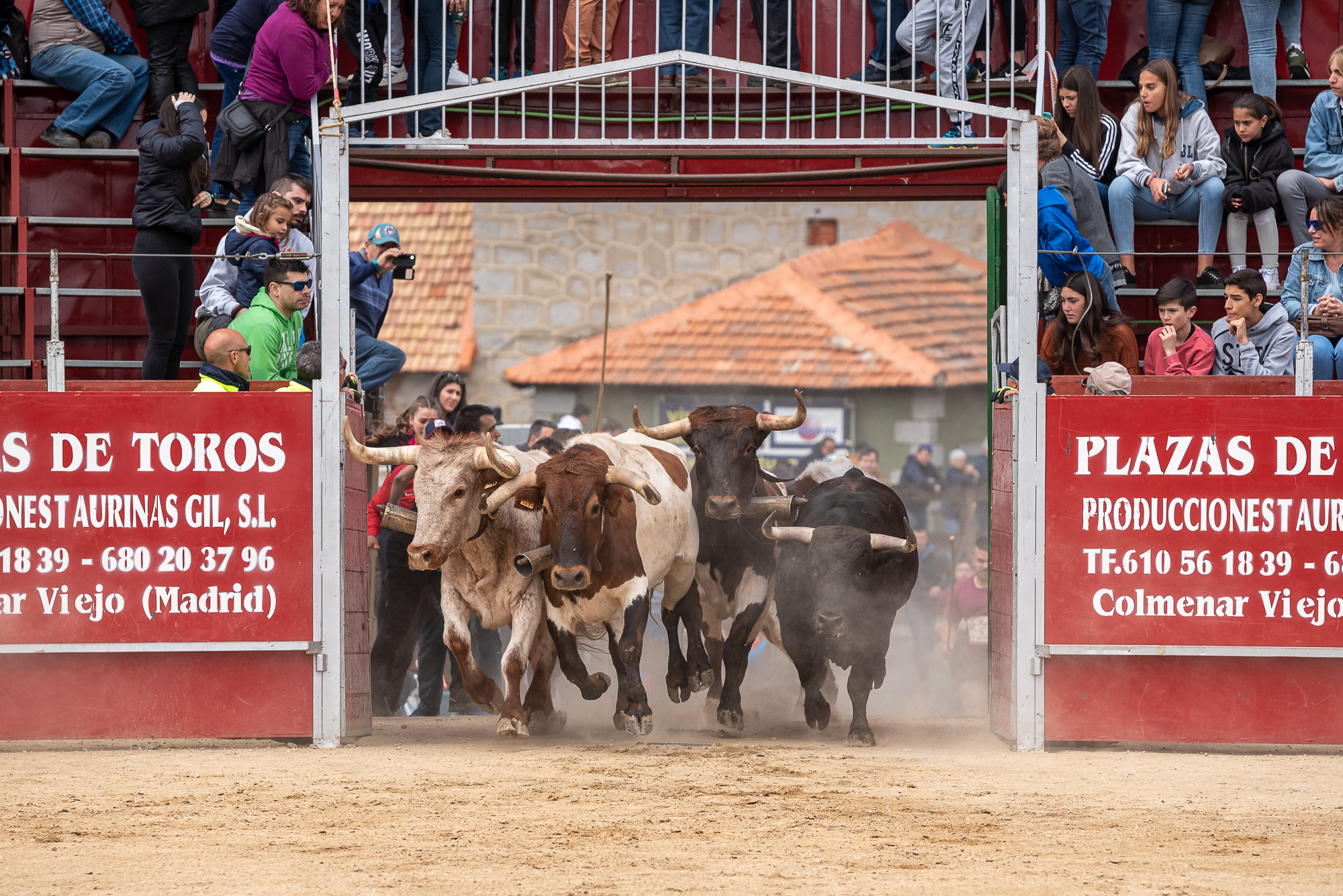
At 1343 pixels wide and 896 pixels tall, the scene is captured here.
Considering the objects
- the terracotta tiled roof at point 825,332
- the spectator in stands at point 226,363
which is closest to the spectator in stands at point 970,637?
the spectator in stands at point 226,363

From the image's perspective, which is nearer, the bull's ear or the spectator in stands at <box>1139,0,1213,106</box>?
the bull's ear

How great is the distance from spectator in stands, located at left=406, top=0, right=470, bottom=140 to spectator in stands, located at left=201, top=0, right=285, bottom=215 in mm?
1021

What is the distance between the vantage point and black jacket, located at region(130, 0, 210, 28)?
35.6ft

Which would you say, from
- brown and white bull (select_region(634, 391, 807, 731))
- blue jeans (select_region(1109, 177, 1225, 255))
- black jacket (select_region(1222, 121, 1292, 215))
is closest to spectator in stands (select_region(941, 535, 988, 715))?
brown and white bull (select_region(634, 391, 807, 731))

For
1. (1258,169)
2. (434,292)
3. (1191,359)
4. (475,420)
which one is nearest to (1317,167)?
(1258,169)

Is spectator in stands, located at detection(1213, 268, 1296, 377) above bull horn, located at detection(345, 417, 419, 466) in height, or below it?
above

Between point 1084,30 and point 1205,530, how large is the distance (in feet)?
17.3

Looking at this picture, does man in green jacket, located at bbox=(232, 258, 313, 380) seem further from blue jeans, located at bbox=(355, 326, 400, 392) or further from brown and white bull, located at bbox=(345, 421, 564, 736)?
blue jeans, located at bbox=(355, 326, 400, 392)

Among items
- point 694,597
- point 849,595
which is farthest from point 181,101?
point 849,595

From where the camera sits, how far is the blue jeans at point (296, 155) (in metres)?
10.2

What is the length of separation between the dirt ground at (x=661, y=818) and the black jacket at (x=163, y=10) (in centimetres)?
526

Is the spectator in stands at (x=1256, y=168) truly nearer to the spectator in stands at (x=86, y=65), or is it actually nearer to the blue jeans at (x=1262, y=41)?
the blue jeans at (x=1262, y=41)

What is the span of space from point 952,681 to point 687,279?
9119 mm

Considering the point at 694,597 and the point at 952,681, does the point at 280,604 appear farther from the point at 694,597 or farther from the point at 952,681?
the point at 952,681
